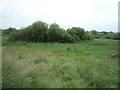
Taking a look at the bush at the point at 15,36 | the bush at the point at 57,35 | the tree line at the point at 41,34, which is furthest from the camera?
the bush at the point at 57,35

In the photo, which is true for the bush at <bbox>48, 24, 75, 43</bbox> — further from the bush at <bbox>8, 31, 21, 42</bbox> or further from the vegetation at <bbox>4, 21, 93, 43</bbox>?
the bush at <bbox>8, 31, 21, 42</bbox>

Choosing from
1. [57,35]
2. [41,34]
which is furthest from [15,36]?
[57,35]

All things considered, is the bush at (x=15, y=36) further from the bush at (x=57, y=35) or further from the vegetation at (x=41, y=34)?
the bush at (x=57, y=35)

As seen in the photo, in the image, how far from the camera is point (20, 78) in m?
2.87

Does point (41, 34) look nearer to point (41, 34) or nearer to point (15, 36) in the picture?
point (41, 34)

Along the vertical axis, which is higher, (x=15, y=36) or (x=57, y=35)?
(x=57, y=35)

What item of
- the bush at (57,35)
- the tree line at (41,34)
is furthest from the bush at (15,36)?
the bush at (57,35)

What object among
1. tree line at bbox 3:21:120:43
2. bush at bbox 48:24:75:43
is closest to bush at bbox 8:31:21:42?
tree line at bbox 3:21:120:43

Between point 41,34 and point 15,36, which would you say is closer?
point 15,36

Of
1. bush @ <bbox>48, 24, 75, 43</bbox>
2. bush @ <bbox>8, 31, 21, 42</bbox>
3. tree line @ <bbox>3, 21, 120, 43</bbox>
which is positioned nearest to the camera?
bush @ <bbox>8, 31, 21, 42</bbox>

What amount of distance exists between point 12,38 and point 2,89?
2007 cm

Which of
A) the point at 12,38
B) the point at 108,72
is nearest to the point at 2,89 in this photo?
the point at 108,72

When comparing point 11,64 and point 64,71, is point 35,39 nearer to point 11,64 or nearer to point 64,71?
A: point 64,71

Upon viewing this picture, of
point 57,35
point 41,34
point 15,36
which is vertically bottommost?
point 15,36
